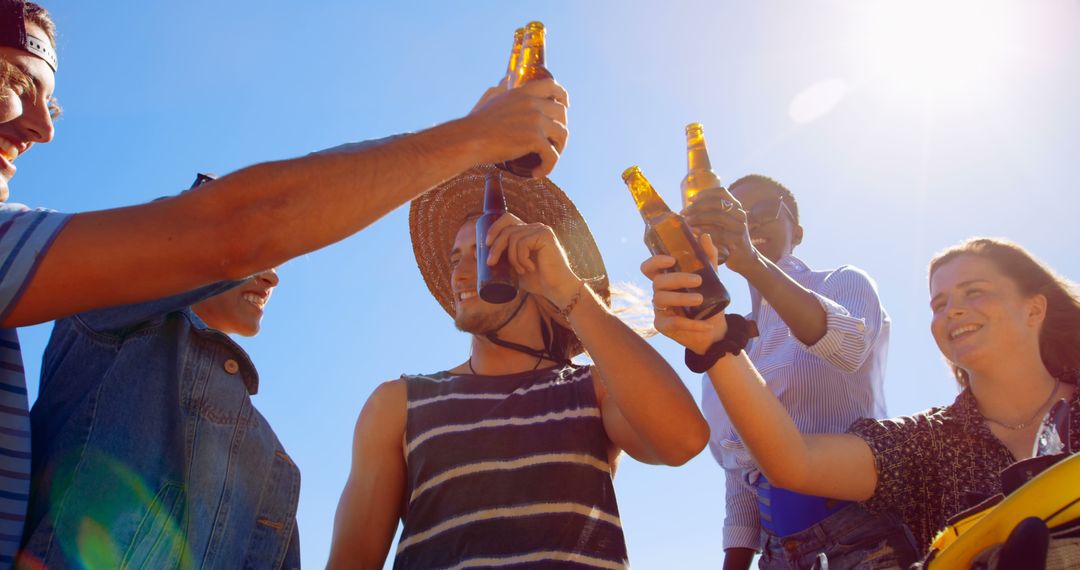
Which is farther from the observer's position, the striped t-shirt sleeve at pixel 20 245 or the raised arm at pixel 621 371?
the raised arm at pixel 621 371

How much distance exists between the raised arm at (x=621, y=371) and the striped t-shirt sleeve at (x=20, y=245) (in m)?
1.69

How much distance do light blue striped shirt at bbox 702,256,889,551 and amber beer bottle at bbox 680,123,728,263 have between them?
779mm

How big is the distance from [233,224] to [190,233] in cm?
9

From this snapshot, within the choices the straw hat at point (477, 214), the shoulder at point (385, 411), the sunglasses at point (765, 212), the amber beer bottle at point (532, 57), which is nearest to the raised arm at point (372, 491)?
the shoulder at point (385, 411)

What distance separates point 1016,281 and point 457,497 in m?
2.72

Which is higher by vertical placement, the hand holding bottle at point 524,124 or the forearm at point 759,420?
the hand holding bottle at point 524,124

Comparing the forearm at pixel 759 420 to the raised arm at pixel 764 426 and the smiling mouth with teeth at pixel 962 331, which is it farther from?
the smiling mouth with teeth at pixel 962 331

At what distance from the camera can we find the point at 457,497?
2928 millimetres

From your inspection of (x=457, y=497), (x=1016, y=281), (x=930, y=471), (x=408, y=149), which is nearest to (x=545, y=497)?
(x=457, y=497)

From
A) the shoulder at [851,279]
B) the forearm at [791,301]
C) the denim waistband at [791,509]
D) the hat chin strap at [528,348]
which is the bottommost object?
the denim waistband at [791,509]

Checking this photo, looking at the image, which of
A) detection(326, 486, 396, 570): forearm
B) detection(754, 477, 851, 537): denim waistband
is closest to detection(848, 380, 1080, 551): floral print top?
detection(754, 477, 851, 537): denim waistband

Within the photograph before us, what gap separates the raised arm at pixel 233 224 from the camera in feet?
5.53

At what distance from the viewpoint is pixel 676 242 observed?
3.07 m

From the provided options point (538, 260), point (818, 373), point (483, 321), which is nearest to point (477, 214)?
point (483, 321)
